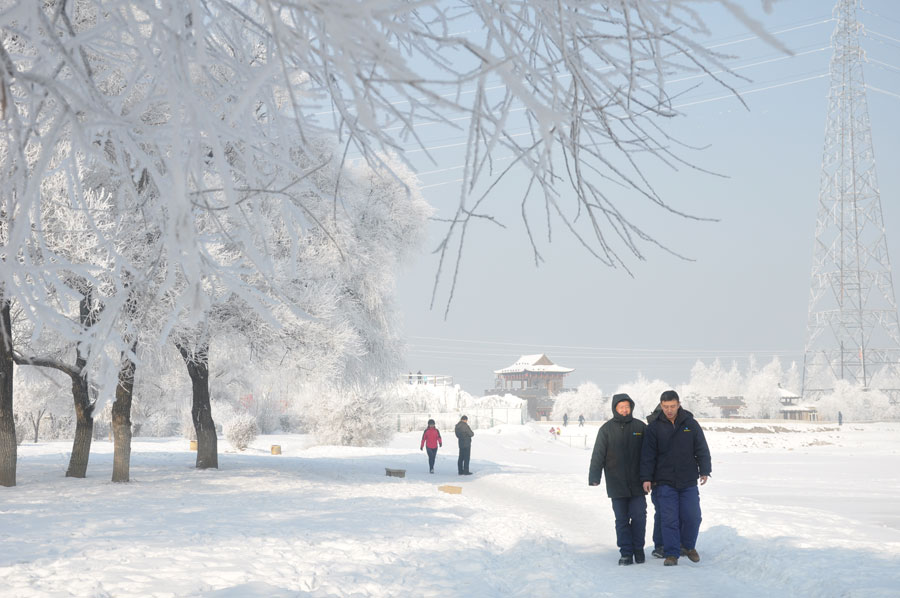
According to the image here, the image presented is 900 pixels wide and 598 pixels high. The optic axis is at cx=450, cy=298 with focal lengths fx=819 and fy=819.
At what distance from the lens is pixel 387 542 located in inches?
350

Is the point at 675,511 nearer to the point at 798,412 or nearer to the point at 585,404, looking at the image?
the point at 798,412

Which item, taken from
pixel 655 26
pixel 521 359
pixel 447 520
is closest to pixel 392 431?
pixel 447 520

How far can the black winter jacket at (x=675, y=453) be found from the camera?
794cm

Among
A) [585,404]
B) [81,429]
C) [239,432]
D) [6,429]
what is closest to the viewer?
[6,429]

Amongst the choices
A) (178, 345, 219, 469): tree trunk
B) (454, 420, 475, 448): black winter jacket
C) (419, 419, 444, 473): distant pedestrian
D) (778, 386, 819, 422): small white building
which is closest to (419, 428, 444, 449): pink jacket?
(419, 419, 444, 473): distant pedestrian

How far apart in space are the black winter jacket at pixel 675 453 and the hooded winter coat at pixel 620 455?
0.16m

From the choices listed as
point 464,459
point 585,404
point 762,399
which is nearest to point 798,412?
point 762,399

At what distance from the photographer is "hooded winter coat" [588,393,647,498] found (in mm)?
8203

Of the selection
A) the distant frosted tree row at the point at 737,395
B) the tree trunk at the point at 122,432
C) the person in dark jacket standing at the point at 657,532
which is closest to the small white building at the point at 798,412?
the distant frosted tree row at the point at 737,395

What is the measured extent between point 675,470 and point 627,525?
799 mm

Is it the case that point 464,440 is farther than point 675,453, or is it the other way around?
point 464,440

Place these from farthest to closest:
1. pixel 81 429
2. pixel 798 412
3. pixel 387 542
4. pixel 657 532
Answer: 1. pixel 798 412
2. pixel 81 429
3. pixel 387 542
4. pixel 657 532

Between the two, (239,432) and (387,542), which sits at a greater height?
(387,542)

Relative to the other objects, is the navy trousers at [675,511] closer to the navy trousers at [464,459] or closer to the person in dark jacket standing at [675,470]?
the person in dark jacket standing at [675,470]
